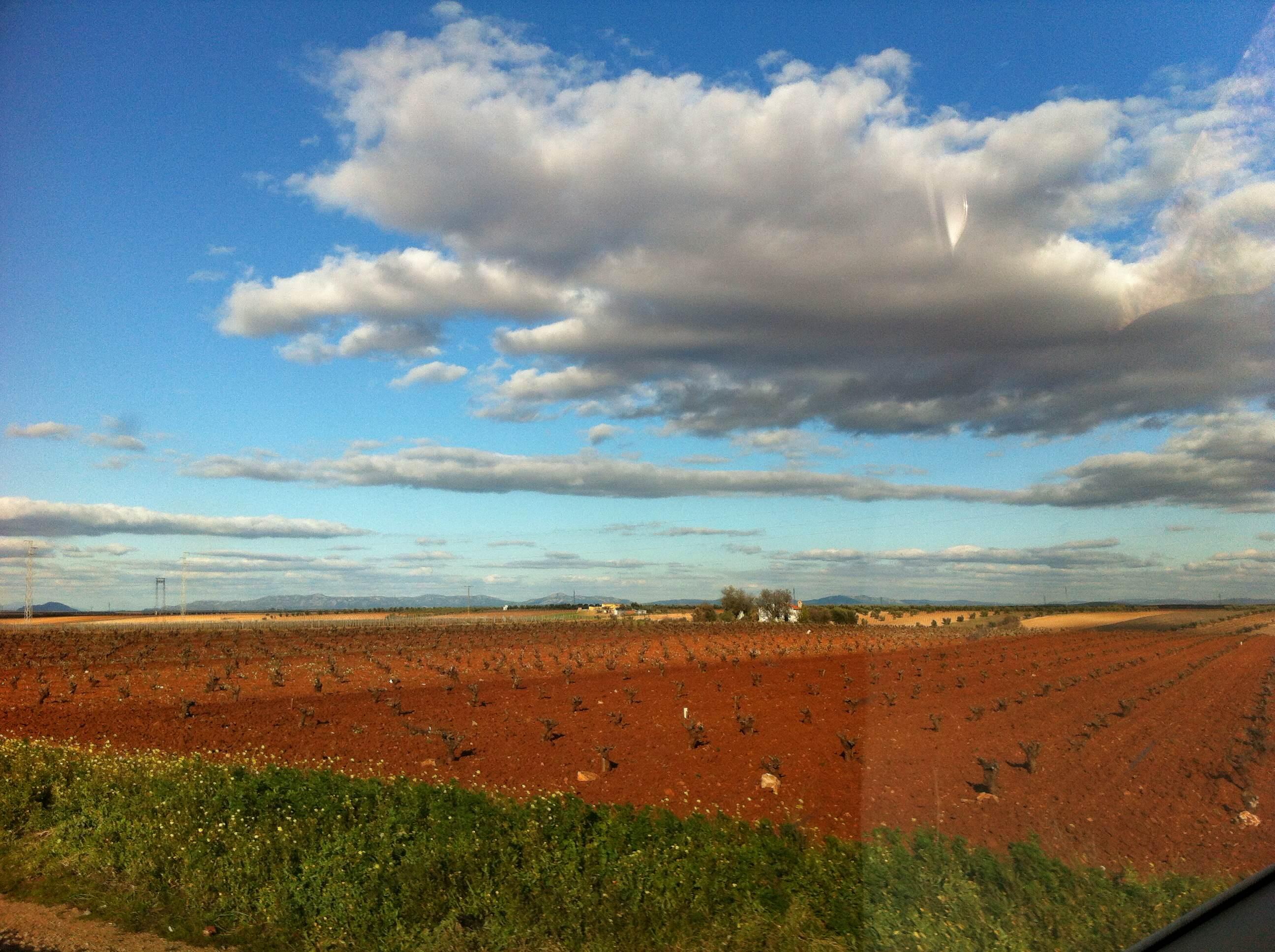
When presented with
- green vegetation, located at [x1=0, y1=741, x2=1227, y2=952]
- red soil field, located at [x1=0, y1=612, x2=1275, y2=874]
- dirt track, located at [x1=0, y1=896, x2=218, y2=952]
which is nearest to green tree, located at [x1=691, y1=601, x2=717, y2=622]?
red soil field, located at [x1=0, y1=612, x2=1275, y2=874]

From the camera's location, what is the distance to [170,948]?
6812mm

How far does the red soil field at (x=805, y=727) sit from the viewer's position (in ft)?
30.9

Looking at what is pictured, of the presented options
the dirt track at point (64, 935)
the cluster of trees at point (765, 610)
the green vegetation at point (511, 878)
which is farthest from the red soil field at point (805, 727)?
the cluster of trees at point (765, 610)

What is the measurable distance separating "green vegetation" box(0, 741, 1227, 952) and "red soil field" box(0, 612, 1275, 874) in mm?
1373

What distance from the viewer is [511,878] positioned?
6895 mm

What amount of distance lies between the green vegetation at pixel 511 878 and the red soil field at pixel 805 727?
1373 mm

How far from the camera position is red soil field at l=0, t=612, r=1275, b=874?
9406 mm

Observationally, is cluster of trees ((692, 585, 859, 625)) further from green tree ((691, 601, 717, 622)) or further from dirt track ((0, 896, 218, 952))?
dirt track ((0, 896, 218, 952))

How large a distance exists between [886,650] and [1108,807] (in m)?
32.1

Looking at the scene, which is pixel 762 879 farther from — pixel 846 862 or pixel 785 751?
pixel 785 751

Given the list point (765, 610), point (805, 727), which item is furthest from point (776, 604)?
point (805, 727)

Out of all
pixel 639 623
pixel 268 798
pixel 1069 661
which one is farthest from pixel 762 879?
pixel 639 623

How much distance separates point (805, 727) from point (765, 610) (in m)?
73.3

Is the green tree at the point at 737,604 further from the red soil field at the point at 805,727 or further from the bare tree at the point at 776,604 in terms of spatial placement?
the red soil field at the point at 805,727
